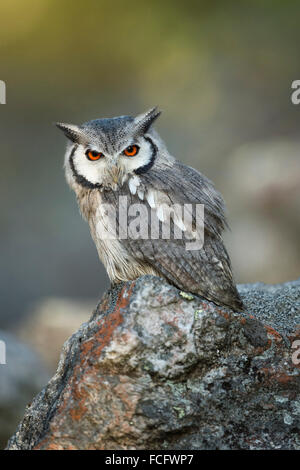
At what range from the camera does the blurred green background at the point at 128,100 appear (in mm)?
9688

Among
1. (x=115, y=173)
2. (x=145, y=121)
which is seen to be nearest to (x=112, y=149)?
(x=115, y=173)

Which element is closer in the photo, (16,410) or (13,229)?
A: (16,410)

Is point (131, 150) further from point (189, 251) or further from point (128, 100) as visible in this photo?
point (128, 100)

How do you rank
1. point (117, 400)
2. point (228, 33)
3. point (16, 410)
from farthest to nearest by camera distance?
point (228, 33) → point (16, 410) → point (117, 400)

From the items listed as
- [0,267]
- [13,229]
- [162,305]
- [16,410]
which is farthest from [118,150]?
[13,229]

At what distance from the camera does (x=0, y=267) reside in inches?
392

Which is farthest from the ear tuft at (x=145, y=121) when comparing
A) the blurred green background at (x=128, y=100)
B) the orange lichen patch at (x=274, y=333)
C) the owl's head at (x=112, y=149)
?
the blurred green background at (x=128, y=100)

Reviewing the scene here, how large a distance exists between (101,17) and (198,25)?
201 cm

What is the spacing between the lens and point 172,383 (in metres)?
2.29

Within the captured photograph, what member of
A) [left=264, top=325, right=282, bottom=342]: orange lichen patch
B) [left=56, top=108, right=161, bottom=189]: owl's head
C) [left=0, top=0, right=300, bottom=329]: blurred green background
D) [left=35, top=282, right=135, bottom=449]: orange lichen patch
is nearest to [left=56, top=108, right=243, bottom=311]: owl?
[left=56, top=108, right=161, bottom=189]: owl's head

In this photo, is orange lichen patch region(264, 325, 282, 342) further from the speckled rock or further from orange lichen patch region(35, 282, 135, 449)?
orange lichen patch region(35, 282, 135, 449)

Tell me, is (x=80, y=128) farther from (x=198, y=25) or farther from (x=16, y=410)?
(x=198, y=25)

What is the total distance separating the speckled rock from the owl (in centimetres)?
33

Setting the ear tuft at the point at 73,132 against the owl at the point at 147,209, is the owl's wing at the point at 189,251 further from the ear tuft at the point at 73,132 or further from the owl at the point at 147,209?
the ear tuft at the point at 73,132
